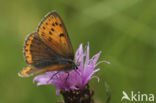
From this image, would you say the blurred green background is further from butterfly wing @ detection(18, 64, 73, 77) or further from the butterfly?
butterfly wing @ detection(18, 64, 73, 77)

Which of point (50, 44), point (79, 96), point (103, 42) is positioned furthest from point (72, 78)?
point (103, 42)

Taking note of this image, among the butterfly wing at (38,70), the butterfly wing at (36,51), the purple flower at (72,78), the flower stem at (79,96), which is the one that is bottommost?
the flower stem at (79,96)

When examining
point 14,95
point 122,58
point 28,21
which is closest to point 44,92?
point 14,95

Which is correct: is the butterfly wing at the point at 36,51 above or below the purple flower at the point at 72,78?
above

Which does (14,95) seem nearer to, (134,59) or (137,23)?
(134,59)

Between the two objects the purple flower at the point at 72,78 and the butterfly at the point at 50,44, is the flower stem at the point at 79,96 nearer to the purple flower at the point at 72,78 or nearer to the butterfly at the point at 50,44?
the purple flower at the point at 72,78

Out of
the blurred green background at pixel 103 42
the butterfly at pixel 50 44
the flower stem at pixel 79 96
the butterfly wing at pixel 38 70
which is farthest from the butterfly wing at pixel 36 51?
the blurred green background at pixel 103 42

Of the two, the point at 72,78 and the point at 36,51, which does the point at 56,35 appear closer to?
the point at 36,51

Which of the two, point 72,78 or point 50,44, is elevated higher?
point 50,44
